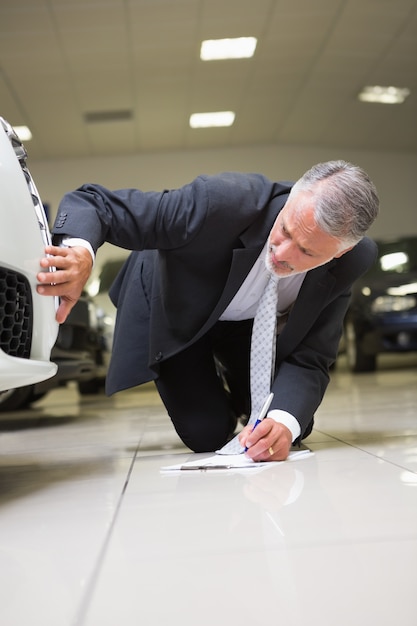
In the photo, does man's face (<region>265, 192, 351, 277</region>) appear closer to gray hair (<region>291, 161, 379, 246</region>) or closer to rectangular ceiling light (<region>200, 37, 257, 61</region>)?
gray hair (<region>291, 161, 379, 246</region>)

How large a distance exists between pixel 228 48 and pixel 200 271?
6.92 meters

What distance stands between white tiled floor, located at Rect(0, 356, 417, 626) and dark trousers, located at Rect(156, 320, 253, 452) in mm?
118

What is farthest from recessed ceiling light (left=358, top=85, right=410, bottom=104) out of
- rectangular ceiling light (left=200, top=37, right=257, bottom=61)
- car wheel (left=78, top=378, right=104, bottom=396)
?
car wheel (left=78, top=378, right=104, bottom=396)

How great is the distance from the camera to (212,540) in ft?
3.58

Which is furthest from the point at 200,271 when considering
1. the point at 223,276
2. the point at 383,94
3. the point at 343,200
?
the point at 383,94

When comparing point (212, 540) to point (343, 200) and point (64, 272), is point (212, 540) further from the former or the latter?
point (343, 200)

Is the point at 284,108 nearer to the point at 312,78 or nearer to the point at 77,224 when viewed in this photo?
the point at 312,78

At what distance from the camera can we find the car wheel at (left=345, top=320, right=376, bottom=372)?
6.41m

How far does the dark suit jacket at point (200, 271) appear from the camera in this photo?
5.81 ft

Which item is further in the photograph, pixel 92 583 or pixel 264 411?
pixel 264 411

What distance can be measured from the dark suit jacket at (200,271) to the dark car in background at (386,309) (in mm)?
3959

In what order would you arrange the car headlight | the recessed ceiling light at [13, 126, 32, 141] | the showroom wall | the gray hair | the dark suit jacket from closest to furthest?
the gray hair
the dark suit jacket
the car headlight
the recessed ceiling light at [13, 126, 32, 141]
the showroom wall

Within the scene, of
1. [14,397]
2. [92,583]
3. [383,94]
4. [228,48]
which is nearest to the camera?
[92,583]

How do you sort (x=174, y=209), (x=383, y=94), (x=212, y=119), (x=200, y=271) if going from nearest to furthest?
(x=174, y=209)
(x=200, y=271)
(x=383, y=94)
(x=212, y=119)
